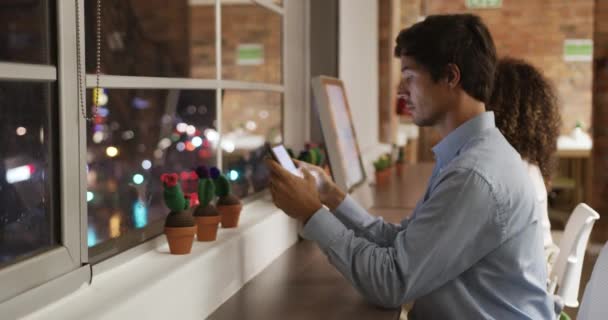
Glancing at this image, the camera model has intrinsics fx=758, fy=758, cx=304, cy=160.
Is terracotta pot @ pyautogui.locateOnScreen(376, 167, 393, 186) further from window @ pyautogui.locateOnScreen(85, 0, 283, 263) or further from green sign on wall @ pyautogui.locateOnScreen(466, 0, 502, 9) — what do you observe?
green sign on wall @ pyautogui.locateOnScreen(466, 0, 502, 9)

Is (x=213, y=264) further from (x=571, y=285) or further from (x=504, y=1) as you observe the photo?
(x=504, y=1)

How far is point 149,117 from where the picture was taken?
7430 mm

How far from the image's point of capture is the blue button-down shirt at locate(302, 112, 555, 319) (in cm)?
150

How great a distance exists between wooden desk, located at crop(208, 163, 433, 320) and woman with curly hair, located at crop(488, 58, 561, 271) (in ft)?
2.77

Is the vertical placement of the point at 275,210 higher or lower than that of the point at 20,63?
lower

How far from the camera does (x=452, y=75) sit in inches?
65.0

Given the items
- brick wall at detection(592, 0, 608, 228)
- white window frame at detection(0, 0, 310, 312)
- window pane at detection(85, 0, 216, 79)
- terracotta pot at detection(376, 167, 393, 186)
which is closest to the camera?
white window frame at detection(0, 0, 310, 312)

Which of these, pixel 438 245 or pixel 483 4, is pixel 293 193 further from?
pixel 483 4

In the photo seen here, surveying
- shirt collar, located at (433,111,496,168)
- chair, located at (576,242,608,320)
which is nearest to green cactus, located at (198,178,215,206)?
shirt collar, located at (433,111,496,168)

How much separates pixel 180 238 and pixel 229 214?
35cm

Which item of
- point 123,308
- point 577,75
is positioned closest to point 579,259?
point 123,308

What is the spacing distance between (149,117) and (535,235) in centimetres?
616

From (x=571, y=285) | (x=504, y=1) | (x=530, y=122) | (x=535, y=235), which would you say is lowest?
(x=571, y=285)

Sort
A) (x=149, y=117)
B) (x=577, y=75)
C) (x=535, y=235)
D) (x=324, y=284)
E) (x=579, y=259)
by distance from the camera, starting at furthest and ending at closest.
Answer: (x=577, y=75)
(x=149, y=117)
(x=579, y=259)
(x=324, y=284)
(x=535, y=235)
